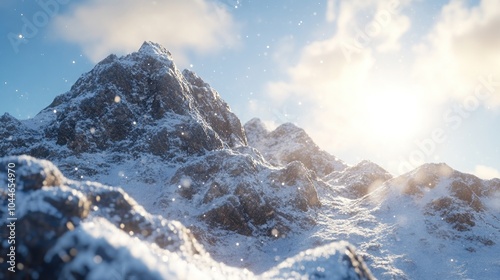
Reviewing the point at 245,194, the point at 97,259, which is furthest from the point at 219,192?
the point at 97,259

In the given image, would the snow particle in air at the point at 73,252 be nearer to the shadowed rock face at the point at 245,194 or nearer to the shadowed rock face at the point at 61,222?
the shadowed rock face at the point at 61,222

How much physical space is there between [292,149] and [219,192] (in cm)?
6335

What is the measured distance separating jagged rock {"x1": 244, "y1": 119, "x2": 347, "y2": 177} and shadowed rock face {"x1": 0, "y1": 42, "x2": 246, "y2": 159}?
27719 millimetres

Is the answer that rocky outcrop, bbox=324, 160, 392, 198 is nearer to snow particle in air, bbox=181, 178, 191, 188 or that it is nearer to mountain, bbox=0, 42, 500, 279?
mountain, bbox=0, 42, 500, 279

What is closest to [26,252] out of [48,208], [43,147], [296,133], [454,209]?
[48,208]

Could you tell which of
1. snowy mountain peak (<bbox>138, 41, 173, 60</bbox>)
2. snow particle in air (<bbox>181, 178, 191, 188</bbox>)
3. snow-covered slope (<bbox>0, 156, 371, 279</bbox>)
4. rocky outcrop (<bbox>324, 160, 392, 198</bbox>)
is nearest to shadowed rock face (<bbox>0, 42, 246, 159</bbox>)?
snowy mountain peak (<bbox>138, 41, 173, 60</bbox>)

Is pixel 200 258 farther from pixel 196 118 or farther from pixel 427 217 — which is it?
pixel 196 118

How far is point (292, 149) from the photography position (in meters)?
114

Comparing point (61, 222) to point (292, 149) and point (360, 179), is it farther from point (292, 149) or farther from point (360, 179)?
point (292, 149)

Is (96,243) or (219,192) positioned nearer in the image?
(96,243)

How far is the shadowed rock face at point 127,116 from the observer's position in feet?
221

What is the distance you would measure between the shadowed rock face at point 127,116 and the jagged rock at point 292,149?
27.7m

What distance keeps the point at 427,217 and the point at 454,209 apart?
4.97 metres

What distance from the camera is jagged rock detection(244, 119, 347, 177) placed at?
358ft
